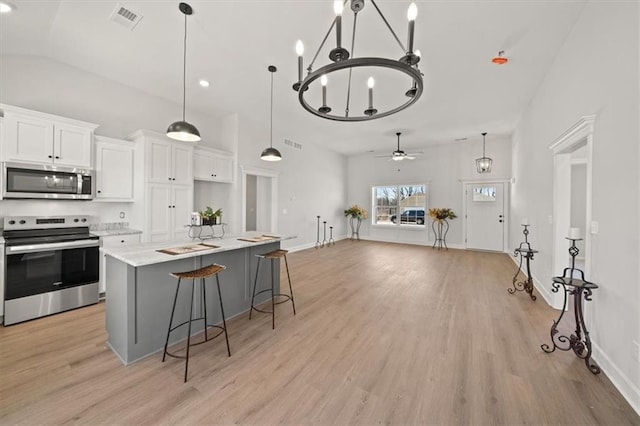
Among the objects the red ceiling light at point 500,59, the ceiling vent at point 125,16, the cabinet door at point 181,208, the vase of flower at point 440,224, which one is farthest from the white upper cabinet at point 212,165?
the vase of flower at point 440,224

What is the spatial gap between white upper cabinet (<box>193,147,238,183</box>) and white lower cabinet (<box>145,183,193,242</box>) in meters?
0.48

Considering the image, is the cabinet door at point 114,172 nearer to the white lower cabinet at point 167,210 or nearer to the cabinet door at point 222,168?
the white lower cabinet at point 167,210

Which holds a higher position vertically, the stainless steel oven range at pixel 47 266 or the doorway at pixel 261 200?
the doorway at pixel 261 200

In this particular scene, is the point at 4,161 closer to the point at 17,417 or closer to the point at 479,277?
the point at 17,417

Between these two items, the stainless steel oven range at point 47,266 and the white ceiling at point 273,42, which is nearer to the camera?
the white ceiling at point 273,42

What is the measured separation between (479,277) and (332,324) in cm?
349

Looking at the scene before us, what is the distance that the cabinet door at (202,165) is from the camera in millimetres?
4832

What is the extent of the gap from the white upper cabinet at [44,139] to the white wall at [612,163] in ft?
18.8

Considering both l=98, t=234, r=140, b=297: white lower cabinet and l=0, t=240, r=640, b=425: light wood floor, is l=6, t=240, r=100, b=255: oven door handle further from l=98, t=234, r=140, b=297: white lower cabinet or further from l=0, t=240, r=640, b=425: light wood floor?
l=0, t=240, r=640, b=425: light wood floor

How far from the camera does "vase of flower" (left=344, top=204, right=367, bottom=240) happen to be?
923cm

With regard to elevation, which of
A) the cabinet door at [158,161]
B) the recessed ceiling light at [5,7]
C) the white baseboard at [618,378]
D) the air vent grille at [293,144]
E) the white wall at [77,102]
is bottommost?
the white baseboard at [618,378]

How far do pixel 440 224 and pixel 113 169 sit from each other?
8.25m

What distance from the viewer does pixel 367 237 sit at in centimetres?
965

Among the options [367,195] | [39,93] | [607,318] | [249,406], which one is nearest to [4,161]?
[39,93]
